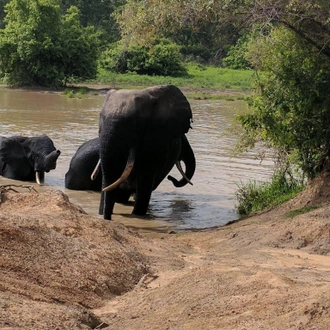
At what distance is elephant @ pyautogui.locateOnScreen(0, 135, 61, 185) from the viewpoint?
1592 centimetres

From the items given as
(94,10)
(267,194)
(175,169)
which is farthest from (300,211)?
(94,10)

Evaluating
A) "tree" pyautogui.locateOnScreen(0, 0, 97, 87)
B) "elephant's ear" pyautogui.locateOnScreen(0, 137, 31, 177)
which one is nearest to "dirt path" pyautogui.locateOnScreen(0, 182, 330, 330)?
"elephant's ear" pyautogui.locateOnScreen(0, 137, 31, 177)

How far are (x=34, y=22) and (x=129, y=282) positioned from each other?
39752mm

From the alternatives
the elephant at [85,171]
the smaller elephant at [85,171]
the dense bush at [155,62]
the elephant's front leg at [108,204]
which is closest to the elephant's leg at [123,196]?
the elephant at [85,171]

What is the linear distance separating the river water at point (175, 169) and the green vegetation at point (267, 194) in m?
0.29

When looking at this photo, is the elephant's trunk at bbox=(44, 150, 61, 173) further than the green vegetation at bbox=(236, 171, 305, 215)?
Yes

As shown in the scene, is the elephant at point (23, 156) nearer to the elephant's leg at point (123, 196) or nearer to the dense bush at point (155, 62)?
the elephant's leg at point (123, 196)

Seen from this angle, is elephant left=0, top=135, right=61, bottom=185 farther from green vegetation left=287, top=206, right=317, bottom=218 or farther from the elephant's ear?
green vegetation left=287, top=206, right=317, bottom=218

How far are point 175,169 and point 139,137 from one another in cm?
543

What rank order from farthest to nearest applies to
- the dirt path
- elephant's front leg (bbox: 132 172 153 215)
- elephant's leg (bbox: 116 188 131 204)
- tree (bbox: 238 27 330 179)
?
elephant's leg (bbox: 116 188 131 204) < elephant's front leg (bbox: 132 172 153 215) < tree (bbox: 238 27 330 179) < the dirt path

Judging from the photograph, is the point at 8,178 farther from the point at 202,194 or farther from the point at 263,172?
the point at 263,172

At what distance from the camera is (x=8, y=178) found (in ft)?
53.1

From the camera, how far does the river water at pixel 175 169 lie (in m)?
12.8

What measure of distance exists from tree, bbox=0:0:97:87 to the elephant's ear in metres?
28.8
